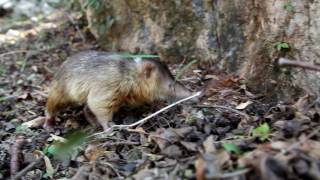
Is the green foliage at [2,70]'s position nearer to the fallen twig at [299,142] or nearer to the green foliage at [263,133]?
the green foliage at [263,133]

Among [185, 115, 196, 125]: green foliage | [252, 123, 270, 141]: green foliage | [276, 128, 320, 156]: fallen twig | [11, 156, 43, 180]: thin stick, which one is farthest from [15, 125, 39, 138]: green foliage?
[276, 128, 320, 156]: fallen twig

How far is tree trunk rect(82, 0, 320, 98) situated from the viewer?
475 centimetres

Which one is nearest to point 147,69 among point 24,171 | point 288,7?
point 288,7

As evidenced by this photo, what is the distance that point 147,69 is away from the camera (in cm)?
546

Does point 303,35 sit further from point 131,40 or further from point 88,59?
point 131,40

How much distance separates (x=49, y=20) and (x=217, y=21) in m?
5.00

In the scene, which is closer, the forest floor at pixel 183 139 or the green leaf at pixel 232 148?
the forest floor at pixel 183 139

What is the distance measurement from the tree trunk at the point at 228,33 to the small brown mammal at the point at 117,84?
2.51 feet

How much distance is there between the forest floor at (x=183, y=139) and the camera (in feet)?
10.8

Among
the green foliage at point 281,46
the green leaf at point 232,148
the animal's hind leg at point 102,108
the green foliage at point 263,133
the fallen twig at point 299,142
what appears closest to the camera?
the fallen twig at point 299,142

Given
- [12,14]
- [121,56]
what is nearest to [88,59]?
[121,56]

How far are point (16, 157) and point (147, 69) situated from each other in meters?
1.62

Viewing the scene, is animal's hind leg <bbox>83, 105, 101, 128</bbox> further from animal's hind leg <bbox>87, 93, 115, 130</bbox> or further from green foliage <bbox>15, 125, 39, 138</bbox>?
green foliage <bbox>15, 125, 39, 138</bbox>

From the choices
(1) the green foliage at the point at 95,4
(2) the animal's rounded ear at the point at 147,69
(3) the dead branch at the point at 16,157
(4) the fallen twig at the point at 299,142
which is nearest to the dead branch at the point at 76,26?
(1) the green foliage at the point at 95,4
